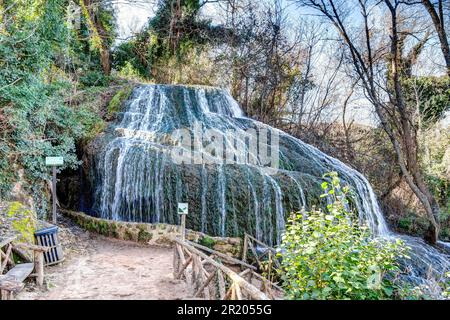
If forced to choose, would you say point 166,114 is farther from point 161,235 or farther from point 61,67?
point 161,235

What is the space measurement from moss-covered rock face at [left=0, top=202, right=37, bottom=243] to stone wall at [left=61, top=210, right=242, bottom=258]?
233cm

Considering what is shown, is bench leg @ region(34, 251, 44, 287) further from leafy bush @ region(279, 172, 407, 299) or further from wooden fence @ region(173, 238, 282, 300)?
leafy bush @ region(279, 172, 407, 299)

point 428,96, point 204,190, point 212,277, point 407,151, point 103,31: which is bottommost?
point 212,277

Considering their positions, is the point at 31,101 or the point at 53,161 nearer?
the point at 53,161

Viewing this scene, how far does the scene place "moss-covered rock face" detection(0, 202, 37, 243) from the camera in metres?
→ 4.94

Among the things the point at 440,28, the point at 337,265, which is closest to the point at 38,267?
the point at 337,265

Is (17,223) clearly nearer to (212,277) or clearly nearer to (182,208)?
(182,208)

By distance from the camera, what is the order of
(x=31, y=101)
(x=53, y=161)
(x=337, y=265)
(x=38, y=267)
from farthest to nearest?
(x=31, y=101)
(x=53, y=161)
(x=38, y=267)
(x=337, y=265)

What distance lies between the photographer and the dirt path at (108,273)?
421cm

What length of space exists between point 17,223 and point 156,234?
303cm

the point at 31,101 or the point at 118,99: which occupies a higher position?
the point at 118,99

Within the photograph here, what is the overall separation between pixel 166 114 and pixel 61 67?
4.17 meters

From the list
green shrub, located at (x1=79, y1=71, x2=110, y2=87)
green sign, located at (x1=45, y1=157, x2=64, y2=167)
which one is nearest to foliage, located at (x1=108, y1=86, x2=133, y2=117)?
green shrub, located at (x1=79, y1=71, x2=110, y2=87)

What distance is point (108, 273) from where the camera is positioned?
5.19 meters
